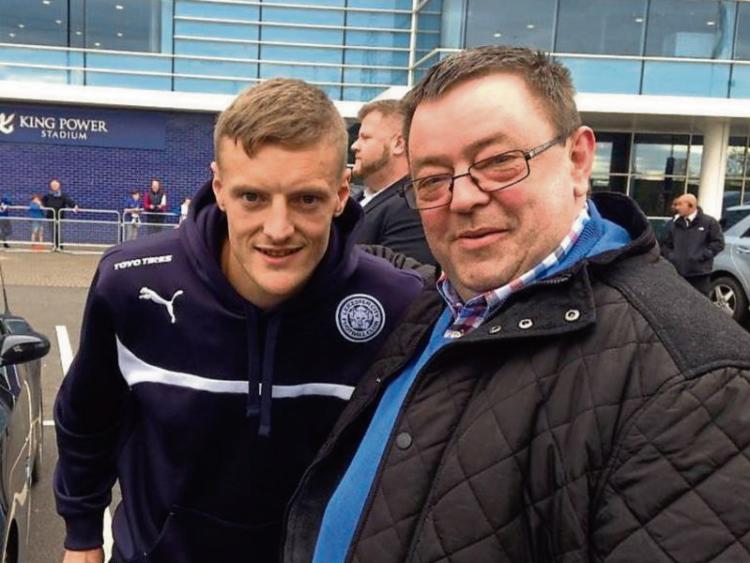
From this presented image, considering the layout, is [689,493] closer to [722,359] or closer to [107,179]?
[722,359]

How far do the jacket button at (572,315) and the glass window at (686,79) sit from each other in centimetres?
1946

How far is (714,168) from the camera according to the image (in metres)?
19.7

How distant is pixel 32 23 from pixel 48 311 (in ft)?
51.5

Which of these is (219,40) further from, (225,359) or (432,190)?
(432,190)

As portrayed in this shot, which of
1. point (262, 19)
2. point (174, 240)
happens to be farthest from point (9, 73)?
point (174, 240)

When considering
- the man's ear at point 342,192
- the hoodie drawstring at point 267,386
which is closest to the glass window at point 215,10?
the man's ear at point 342,192

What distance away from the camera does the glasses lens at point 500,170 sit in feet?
4.28

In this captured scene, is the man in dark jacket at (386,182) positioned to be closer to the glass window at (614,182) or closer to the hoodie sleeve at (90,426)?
the hoodie sleeve at (90,426)

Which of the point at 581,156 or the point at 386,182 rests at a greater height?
the point at 581,156

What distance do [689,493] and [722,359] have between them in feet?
0.62

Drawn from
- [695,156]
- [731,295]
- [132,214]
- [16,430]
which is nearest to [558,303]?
[16,430]

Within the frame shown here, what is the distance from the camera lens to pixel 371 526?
1269mm

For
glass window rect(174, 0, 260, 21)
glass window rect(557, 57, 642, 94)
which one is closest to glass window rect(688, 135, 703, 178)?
glass window rect(557, 57, 642, 94)

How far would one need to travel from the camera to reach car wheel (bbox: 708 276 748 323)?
1008 cm
